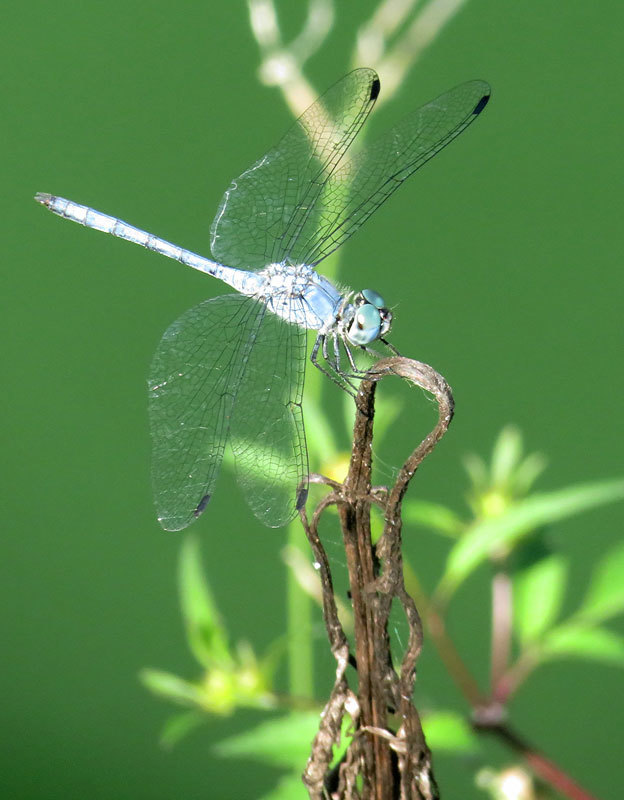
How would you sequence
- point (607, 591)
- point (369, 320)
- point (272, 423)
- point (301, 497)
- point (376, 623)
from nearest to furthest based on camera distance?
point (376, 623) < point (301, 497) < point (369, 320) < point (272, 423) < point (607, 591)

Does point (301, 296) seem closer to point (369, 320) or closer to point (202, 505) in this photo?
point (369, 320)

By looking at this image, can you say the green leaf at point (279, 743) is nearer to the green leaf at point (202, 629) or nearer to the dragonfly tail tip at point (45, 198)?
the green leaf at point (202, 629)

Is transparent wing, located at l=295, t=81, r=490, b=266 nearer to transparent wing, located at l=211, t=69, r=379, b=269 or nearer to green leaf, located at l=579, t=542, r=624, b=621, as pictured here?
transparent wing, located at l=211, t=69, r=379, b=269

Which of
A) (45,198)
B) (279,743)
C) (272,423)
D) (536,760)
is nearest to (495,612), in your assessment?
(536,760)

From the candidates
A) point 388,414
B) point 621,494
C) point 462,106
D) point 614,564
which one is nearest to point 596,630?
point 614,564

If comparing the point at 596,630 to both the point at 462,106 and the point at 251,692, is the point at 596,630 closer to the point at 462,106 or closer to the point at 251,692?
the point at 251,692

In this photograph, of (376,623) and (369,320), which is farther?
(369,320)
